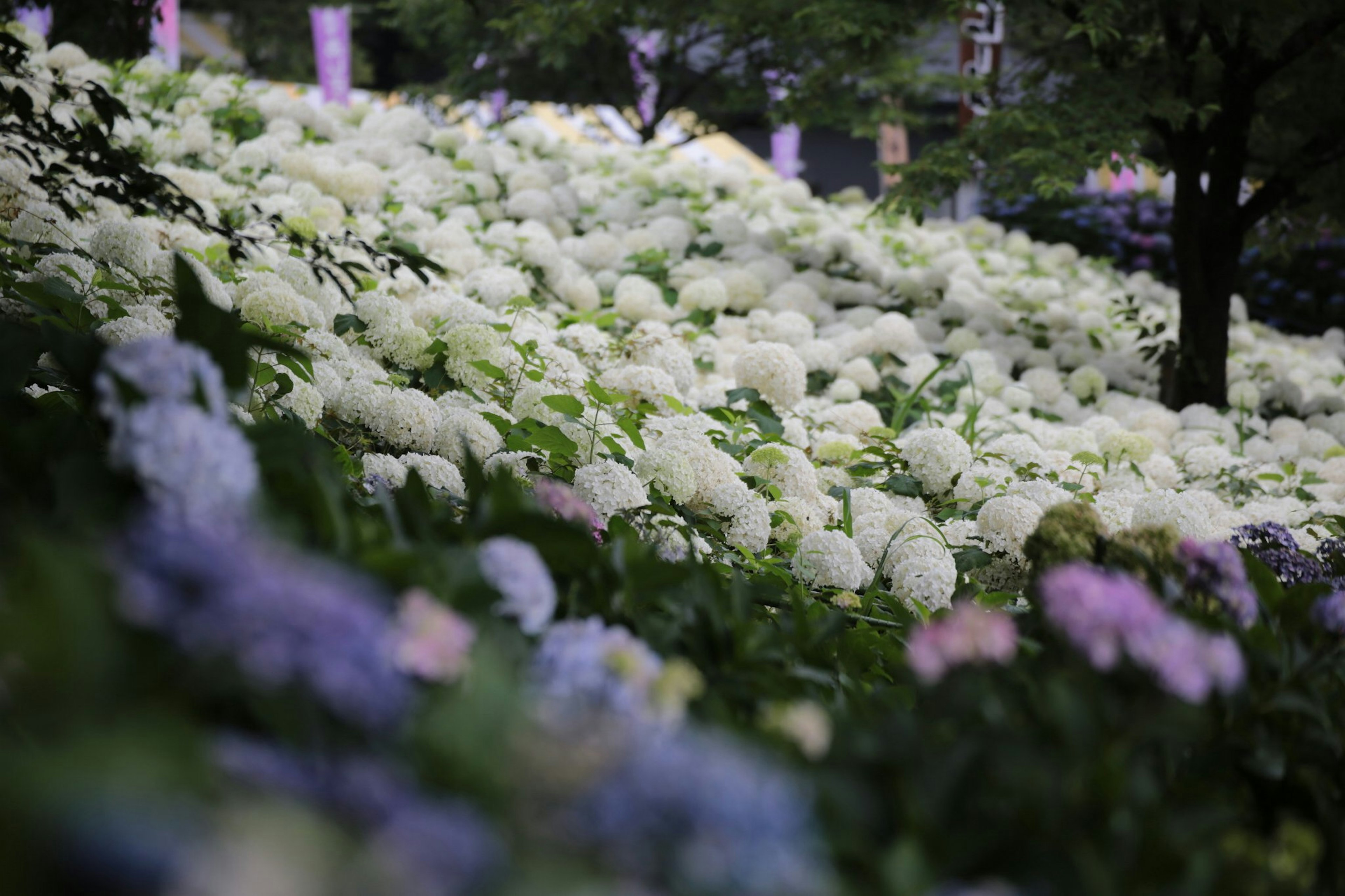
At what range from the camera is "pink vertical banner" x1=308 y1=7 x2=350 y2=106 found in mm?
10242

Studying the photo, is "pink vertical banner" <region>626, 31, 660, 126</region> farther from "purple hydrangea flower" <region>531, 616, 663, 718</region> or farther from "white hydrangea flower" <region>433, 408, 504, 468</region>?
"purple hydrangea flower" <region>531, 616, 663, 718</region>

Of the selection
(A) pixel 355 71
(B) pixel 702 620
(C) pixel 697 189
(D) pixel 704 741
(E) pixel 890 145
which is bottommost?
(B) pixel 702 620

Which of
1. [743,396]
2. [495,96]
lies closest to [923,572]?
[743,396]

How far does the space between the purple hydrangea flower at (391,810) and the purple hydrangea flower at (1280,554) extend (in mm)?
1507

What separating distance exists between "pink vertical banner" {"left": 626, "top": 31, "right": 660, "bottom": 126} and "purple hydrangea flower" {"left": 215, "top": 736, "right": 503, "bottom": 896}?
10.1m

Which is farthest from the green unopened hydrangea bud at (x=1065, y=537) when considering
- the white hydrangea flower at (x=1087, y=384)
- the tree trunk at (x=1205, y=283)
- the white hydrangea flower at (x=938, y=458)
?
the tree trunk at (x=1205, y=283)

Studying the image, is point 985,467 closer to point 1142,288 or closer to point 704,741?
point 704,741

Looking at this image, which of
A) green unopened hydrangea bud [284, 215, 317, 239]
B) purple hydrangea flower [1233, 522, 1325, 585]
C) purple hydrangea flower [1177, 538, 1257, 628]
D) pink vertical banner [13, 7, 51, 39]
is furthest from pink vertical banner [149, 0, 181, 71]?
purple hydrangea flower [1177, 538, 1257, 628]

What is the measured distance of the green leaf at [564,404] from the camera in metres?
2.16

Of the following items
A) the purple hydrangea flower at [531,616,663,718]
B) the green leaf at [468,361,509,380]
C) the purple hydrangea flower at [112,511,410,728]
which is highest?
the purple hydrangea flower at [112,511,410,728]

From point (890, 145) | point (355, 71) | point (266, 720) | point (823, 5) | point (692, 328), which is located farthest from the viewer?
point (355, 71)

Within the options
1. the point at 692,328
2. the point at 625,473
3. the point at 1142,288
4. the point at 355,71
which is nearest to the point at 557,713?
the point at 625,473

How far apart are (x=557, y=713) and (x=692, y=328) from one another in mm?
3740

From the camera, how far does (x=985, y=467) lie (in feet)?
9.89
